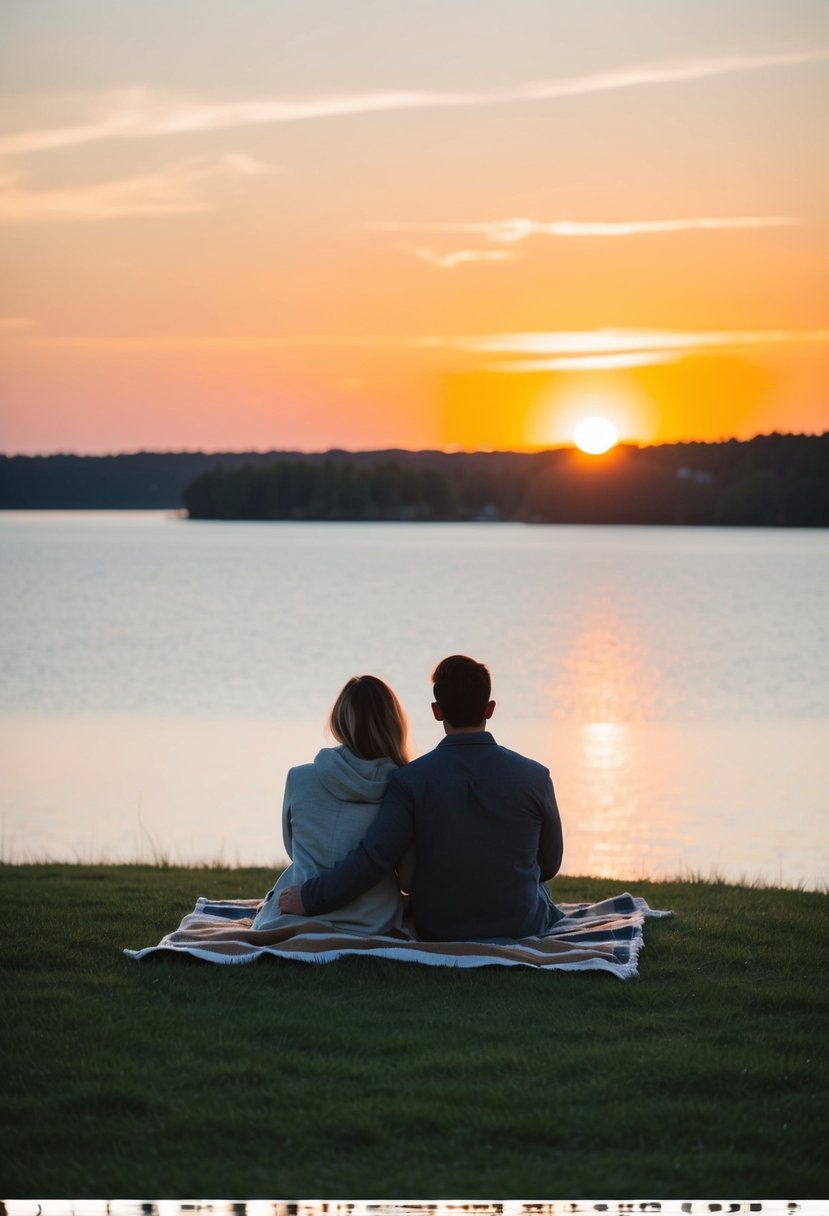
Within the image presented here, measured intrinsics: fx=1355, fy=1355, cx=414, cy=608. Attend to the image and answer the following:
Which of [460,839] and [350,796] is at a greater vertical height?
[350,796]

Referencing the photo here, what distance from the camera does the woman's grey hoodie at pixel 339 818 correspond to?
5980 millimetres

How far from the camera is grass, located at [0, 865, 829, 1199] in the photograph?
3.70 metres

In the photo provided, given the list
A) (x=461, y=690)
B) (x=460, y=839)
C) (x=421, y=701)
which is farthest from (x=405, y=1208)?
(x=421, y=701)

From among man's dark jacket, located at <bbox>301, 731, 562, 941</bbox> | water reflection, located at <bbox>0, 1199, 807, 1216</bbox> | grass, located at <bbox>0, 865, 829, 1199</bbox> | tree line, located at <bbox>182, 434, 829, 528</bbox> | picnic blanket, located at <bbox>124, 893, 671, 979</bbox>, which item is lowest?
water reflection, located at <bbox>0, 1199, 807, 1216</bbox>

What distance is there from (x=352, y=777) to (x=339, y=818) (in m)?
0.19

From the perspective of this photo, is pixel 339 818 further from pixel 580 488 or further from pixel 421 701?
pixel 580 488

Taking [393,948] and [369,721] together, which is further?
[369,721]

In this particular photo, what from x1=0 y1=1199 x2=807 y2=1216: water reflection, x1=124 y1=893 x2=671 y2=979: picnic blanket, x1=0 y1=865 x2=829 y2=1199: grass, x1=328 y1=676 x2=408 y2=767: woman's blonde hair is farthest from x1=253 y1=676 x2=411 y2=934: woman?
x1=0 y1=1199 x2=807 y2=1216: water reflection

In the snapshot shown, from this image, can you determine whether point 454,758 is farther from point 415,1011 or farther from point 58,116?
point 58,116

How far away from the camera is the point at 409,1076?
4434mm

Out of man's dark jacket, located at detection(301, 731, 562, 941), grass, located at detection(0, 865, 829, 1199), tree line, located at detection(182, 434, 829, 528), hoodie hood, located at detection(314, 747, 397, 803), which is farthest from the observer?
tree line, located at detection(182, 434, 829, 528)

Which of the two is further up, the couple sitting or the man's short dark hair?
the man's short dark hair

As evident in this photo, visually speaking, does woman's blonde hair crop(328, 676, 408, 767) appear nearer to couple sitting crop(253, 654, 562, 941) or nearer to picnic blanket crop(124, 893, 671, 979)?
couple sitting crop(253, 654, 562, 941)

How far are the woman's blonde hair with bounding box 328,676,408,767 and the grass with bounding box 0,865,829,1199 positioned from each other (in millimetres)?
946
